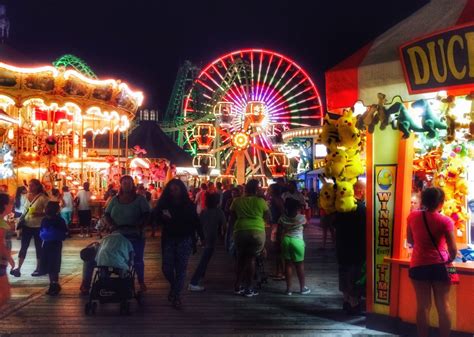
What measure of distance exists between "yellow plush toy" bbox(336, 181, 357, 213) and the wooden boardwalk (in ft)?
4.26

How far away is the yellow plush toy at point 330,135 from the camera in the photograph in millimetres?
6922

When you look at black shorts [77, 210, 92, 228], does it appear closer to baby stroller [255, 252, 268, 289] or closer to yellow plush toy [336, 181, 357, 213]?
baby stroller [255, 252, 268, 289]

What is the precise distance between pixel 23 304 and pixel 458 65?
5.92m

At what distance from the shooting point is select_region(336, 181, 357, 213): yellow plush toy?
270 inches

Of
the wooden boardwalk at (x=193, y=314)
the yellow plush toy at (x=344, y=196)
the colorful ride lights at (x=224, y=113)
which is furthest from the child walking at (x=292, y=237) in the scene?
the colorful ride lights at (x=224, y=113)

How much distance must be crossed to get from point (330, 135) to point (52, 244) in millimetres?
4335

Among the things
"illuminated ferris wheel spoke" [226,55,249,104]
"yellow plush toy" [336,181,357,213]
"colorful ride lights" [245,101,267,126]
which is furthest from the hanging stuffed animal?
"illuminated ferris wheel spoke" [226,55,249,104]

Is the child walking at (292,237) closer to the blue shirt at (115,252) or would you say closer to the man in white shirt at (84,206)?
the blue shirt at (115,252)

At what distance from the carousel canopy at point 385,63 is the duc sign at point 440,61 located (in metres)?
0.11

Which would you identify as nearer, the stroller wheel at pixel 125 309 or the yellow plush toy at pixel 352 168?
the yellow plush toy at pixel 352 168

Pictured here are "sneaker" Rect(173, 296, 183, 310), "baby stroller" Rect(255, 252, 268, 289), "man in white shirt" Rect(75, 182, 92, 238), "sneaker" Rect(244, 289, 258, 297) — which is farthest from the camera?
"man in white shirt" Rect(75, 182, 92, 238)

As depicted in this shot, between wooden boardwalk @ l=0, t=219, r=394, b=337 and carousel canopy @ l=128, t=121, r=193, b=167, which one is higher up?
carousel canopy @ l=128, t=121, r=193, b=167

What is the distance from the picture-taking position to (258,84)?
34.8m

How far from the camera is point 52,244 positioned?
8.56 metres
